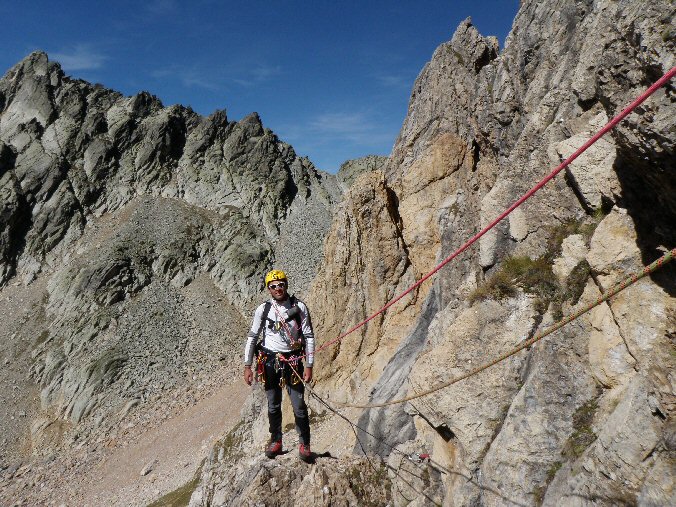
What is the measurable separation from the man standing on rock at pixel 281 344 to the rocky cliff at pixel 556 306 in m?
2.36

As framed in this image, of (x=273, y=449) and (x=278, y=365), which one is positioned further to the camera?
(x=273, y=449)

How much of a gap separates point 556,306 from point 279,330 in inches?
234

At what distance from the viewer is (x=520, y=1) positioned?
1842cm

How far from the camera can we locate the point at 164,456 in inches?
1357

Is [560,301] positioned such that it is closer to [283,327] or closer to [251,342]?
[283,327]

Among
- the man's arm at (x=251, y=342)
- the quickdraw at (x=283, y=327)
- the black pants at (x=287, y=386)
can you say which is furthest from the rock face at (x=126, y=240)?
the quickdraw at (x=283, y=327)

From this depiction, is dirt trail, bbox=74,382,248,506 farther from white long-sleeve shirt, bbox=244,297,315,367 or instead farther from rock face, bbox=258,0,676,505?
rock face, bbox=258,0,676,505

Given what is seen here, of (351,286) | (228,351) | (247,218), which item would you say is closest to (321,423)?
(351,286)

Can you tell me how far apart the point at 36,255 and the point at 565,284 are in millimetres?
82728

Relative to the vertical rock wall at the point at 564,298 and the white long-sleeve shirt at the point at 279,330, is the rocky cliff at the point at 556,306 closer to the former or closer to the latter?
the vertical rock wall at the point at 564,298

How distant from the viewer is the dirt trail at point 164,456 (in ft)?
101

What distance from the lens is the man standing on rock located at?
996 centimetres

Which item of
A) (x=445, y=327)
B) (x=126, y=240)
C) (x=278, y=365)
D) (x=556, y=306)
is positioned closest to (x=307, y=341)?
(x=278, y=365)

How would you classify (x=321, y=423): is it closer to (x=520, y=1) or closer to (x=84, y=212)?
(x=520, y=1)
